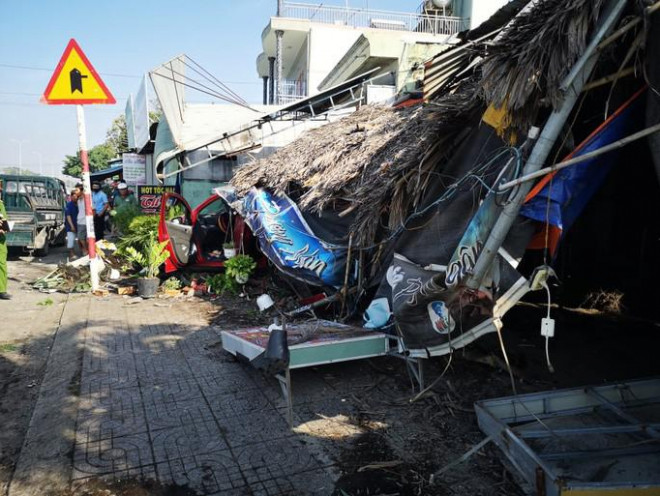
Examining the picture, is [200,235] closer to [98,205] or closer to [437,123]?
[98,205]

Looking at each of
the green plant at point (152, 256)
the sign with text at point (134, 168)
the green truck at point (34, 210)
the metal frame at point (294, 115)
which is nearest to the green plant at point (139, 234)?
A: the green plant at point (152, 256)

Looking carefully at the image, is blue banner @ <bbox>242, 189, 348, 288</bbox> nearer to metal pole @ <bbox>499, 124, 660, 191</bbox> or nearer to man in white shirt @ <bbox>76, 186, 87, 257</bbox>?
metal pole @ <bbox>499, 124, 660, 191</bbox>

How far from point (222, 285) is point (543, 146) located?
6777 mm

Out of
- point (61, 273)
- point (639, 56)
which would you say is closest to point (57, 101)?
point (61, 273)

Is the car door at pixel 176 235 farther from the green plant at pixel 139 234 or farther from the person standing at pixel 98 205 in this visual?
the person standing at pixel 98 205

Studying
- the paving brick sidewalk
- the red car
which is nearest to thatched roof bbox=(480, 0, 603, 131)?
the paving brick sidewalk

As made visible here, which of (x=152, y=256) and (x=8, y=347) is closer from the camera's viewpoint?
(x=8, y=347)

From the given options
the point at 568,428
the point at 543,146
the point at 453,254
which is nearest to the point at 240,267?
the point at 453,254

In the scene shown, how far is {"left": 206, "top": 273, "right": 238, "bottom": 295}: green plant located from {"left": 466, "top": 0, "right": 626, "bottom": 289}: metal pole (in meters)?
5.99

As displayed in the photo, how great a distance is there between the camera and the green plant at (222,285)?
866 cm

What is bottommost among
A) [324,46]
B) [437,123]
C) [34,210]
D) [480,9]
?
[34,210]

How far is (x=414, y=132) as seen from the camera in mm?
5848

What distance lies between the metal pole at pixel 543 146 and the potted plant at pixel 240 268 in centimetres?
572

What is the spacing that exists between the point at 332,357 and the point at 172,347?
7.82 ft
